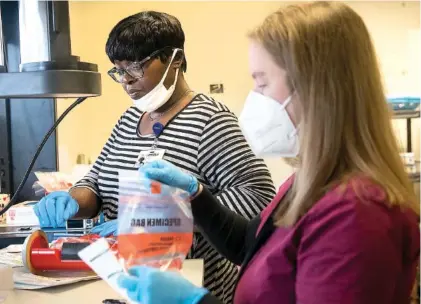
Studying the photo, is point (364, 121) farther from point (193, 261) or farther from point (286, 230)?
point (193, 261)

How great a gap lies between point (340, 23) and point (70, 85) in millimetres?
988

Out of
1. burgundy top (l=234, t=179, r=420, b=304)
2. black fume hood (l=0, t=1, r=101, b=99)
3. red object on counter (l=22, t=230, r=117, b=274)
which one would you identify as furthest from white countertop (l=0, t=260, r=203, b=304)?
black fume hood (l=0, t=1, r=101, b=99)

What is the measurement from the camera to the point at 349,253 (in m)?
0.80

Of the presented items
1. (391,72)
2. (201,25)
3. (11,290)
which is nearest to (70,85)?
(11,290)

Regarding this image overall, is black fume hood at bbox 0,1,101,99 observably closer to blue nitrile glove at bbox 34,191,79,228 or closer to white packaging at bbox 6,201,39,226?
blue nitrile glove at bbox 34,191,79,228

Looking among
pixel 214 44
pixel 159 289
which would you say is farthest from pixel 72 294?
pixel 214 44

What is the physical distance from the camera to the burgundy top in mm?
800

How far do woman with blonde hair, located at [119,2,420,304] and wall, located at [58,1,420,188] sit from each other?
111 inches

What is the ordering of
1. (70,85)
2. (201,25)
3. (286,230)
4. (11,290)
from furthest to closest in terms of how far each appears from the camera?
(201,25)
(70,85)
(11,290)
(286,230)

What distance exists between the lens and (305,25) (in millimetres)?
901

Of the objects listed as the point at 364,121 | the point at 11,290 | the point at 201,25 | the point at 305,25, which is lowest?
the point at 11,290

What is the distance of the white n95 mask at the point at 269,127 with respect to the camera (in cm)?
99

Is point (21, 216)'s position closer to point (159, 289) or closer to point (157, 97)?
point (157, 97)

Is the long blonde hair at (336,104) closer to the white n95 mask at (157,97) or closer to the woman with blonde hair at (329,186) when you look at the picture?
the woman with blonde hair at (329,186)
